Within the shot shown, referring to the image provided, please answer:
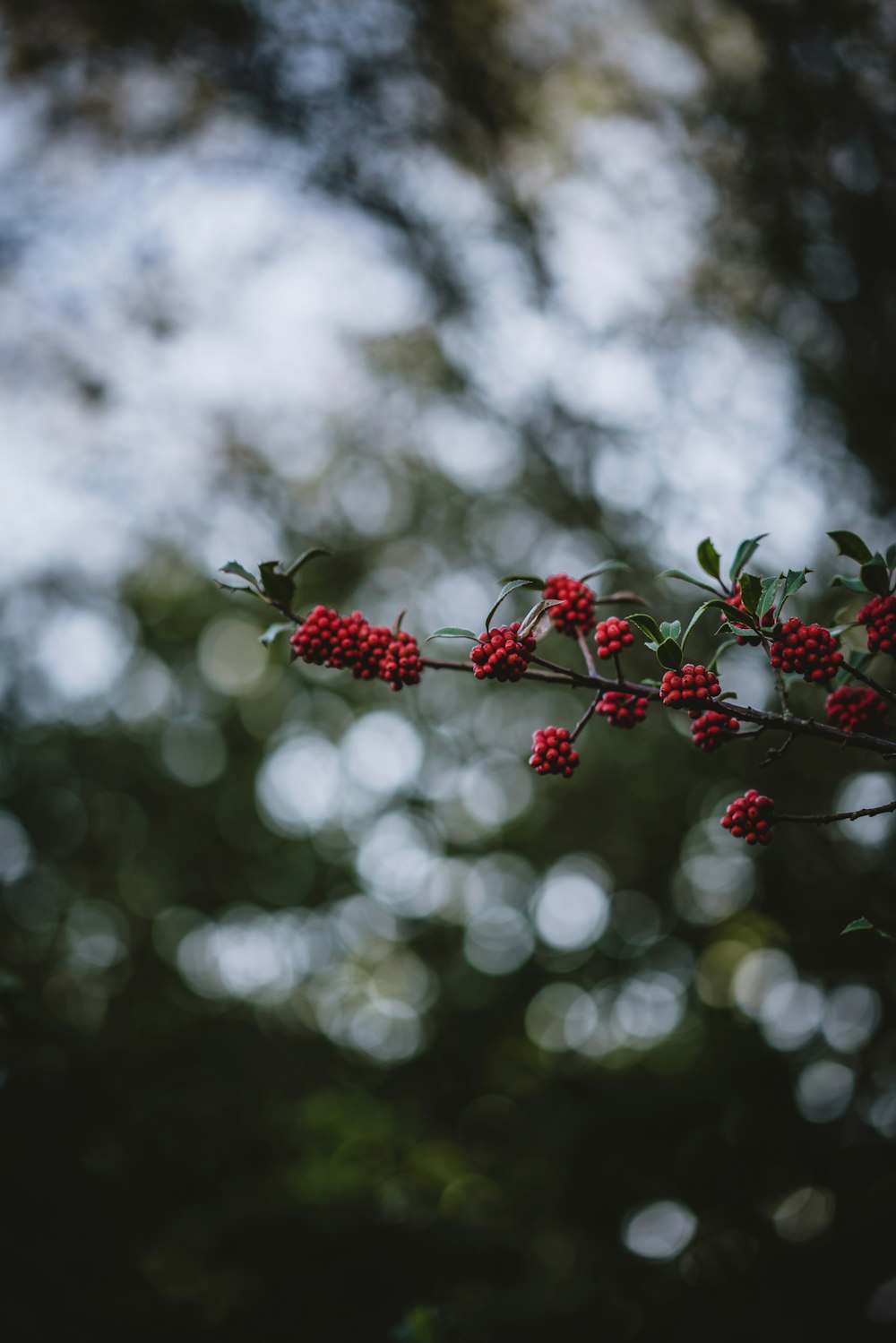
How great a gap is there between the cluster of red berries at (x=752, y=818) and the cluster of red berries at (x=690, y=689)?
19 cm

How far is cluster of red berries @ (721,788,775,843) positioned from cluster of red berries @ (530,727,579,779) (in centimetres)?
26

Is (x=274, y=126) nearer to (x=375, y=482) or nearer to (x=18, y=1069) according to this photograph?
(x=375, y=482)

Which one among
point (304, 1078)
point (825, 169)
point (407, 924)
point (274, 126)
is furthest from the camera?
point (407, 924)

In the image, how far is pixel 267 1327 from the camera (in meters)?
2.47

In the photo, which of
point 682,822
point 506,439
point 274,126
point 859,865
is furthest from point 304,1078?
point 274,126

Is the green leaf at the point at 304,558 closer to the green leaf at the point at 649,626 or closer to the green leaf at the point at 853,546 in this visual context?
the green leaf at the point at 649,626

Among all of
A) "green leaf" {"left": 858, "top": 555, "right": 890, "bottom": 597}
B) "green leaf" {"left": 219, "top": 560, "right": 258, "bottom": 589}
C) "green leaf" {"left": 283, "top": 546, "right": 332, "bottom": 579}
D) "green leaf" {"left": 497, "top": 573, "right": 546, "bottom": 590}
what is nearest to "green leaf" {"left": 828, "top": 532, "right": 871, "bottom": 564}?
"green leaf" {"left": 858, "top": 555, "right": 890, "bottom": 597}

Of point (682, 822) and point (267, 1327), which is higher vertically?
point (267, 1327)

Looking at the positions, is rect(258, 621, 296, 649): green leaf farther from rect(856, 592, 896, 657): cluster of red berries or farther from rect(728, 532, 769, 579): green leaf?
rect(856, 592, 896, 657): cluster of red berries

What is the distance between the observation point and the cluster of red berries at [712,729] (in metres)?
1.14

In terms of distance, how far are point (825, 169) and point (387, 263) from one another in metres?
2.46

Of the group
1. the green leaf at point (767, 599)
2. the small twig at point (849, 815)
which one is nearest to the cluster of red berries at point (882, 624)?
the green leaf at point (767, 599)

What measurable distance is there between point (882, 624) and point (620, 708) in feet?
1.43

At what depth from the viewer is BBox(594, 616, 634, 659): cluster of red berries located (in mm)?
1228
